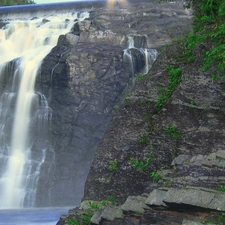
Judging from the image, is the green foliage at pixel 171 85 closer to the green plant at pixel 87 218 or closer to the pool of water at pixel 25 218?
the green plant at pixel 87 218

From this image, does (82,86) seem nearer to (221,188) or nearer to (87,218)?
(87,218)

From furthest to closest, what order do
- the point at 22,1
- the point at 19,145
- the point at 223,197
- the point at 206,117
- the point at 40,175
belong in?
1. the point at 22,1
2. the point at 19,145
3. the point at 40,175
4. the point at 206,117
5. the point at 223,197

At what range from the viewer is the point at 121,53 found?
29.1 metres

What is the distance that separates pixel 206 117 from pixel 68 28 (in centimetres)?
2783

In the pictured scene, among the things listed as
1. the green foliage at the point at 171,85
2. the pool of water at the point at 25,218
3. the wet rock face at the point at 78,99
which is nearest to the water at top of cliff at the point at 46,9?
the wet rock face at the point at 78,99

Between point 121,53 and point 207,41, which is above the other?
point 207,41

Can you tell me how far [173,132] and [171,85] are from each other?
1189 millimetres

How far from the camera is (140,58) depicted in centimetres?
2923

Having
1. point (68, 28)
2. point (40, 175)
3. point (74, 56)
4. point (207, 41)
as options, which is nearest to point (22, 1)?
point (68, 28)

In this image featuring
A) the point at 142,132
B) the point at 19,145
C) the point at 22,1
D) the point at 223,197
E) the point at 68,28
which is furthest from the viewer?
the point at 22,1

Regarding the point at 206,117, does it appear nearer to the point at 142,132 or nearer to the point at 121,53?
the point at 142,132

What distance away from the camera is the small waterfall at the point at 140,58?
28.8 meters

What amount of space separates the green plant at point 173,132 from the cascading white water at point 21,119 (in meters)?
16.4

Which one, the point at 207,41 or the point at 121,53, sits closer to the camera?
the point at 207,41
